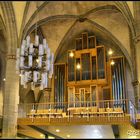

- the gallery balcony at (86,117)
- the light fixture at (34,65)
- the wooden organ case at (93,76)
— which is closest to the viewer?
the light fixture at (34,65)

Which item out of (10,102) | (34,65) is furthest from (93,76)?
(34,65)

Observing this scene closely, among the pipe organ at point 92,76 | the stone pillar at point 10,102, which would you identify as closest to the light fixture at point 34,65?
the stone pillar at point 10,102

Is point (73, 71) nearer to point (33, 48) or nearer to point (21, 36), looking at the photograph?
point (21, 36)

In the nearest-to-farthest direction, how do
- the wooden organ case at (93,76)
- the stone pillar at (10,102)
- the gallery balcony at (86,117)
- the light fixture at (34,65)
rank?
the light fixture at (34,65) → the gallery balcony at (86,117) → the stone pillar at (10,102) → the wooden organ case at (93,76)

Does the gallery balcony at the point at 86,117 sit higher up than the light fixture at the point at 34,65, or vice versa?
the light fixture at the point at 34,65

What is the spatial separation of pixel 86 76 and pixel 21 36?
5237 millimetres

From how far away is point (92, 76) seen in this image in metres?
18.9

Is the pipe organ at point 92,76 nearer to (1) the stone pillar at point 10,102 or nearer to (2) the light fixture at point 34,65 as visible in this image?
(1) the stone pillar at point 10,102

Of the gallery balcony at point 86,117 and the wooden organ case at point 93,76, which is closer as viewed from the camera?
the gallery balcony at point 86,117

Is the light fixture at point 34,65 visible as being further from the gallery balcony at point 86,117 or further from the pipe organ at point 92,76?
the pipe organ at point 92,76

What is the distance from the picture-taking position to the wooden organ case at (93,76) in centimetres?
1869

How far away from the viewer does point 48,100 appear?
20.5 m

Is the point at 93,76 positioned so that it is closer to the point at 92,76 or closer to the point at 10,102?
the point at 92,76

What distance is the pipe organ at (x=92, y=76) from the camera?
61.4 feet
